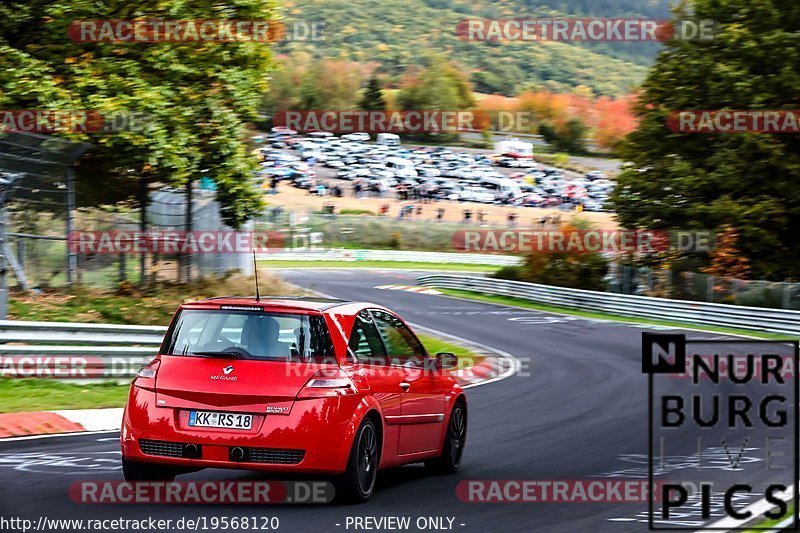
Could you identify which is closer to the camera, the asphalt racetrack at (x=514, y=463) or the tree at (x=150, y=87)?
the asphalt racetrack at (x=514, y=463)

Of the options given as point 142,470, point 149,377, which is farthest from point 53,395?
point 149,377

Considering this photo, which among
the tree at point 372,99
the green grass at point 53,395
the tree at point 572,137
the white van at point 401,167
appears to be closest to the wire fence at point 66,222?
the green grass at point 53,395

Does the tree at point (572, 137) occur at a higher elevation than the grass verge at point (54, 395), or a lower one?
higher

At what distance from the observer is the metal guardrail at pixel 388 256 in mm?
65125

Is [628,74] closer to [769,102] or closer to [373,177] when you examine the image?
[373,177]

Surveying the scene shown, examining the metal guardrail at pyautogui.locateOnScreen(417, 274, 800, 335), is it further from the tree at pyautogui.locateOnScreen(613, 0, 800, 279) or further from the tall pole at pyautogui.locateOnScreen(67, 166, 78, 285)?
the tall pole at pyautogui.locateOnScreen(67, 166, 78, 285)

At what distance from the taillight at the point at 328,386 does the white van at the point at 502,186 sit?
281 feet

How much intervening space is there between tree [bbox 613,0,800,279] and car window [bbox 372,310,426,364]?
30019 mm

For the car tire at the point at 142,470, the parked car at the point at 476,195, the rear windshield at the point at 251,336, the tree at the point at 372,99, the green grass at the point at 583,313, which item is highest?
the tree at the point at 372,99

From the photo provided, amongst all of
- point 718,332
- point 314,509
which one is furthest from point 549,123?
point 314,509

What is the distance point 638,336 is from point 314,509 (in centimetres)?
2289

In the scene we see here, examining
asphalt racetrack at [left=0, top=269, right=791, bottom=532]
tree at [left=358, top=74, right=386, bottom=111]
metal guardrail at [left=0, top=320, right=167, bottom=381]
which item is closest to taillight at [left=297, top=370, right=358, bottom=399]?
asphalt racetrack at [left=0, top=269, right=791, bottom=532]

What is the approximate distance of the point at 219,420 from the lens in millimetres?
7777

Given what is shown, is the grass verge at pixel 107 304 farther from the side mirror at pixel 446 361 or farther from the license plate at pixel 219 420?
the license plate at pixel 219 420
